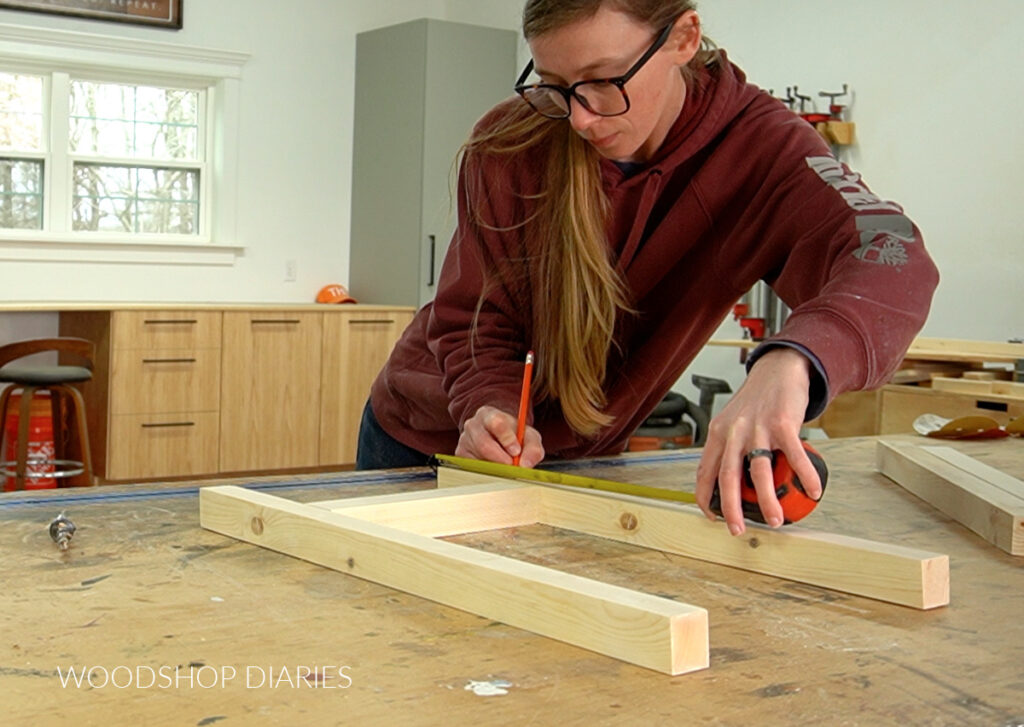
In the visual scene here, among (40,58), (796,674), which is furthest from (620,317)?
(40,58)

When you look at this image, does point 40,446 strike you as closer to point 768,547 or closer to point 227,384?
point 227,384

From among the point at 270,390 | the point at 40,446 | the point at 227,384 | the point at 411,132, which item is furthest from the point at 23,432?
the point at 411,132

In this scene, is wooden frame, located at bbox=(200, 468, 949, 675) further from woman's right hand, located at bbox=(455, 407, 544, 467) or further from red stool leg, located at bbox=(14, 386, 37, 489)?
red stool leg, located at bbox=(14, 386, 37, 489)

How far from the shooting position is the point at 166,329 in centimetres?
585

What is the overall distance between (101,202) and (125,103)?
55 centimetres

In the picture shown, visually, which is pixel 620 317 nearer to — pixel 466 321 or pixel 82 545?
pixel 466 321

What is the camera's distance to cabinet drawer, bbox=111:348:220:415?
572 cm

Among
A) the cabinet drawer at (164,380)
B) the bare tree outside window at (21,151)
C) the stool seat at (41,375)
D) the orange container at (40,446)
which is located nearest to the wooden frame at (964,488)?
the stool seat at (41,375)

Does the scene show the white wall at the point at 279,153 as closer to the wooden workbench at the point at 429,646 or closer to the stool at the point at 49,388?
the stool at the point at 49,388

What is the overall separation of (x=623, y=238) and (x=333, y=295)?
524 cm

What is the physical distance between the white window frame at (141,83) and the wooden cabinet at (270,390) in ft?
2.36

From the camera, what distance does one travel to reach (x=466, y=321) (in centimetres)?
181

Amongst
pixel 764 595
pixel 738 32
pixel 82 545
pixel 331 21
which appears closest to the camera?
pixel 764 595

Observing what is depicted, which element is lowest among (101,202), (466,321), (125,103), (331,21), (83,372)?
(83,372)
